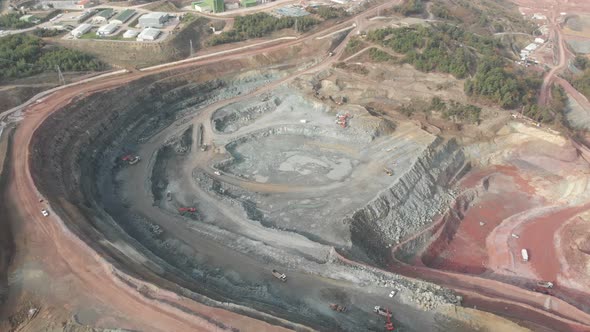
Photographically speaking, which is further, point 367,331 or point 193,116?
point 193,116

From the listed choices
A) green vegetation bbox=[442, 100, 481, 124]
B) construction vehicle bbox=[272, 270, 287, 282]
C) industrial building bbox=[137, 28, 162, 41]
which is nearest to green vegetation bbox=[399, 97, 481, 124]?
green vegetation bbox=[442, 100, 481, 124]

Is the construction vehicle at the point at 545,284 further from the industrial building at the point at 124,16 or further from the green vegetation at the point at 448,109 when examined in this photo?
the industrial building at the point at 124,16

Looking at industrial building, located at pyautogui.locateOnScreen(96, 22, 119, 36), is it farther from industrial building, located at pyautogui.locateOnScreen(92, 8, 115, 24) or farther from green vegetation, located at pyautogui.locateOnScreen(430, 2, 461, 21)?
green vegetation, located at pyautogui.locateOnScreen(430, 2, 461, 21)

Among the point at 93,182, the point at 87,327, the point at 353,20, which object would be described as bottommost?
the point at 93,182

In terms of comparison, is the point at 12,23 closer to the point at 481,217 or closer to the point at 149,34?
the point at 149,34

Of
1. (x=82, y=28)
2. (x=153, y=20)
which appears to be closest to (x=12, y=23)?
(x=82, y=28)

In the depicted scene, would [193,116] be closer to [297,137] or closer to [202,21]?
[297,137]

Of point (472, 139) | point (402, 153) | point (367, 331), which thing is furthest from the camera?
point (472, 139)

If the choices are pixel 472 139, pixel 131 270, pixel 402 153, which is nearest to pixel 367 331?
pixel 131 270
